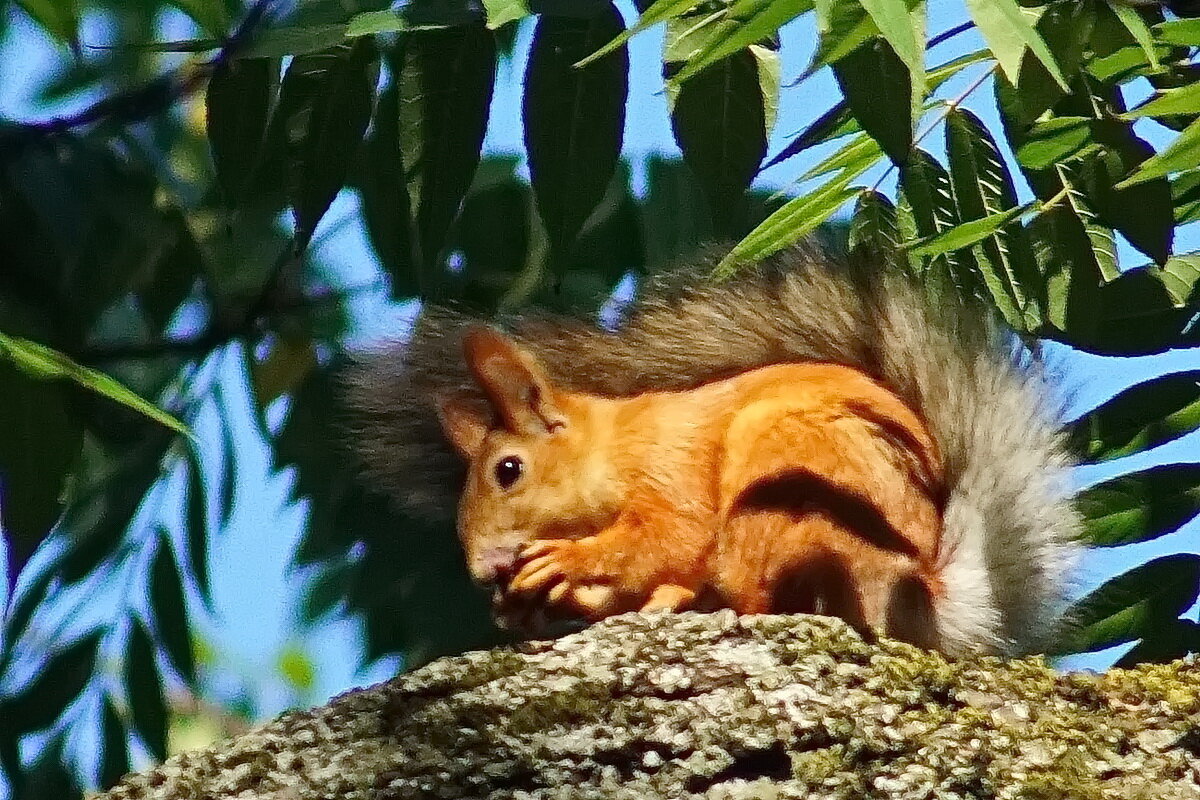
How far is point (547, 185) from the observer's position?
159 cm

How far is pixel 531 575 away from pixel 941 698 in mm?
635

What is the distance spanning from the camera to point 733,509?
1.89 m

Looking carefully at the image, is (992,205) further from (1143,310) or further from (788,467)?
(788,467)

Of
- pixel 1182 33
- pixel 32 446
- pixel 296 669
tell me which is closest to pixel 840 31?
pixel 1182 33

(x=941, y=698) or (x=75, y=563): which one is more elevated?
(x=75, y=563)

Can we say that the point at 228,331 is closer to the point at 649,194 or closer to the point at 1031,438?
the point at 649,194

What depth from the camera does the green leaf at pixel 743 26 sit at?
1233 millimetres

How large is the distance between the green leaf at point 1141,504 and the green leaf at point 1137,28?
634mm

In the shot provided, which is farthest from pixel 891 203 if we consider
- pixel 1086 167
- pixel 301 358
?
pixel 301 358

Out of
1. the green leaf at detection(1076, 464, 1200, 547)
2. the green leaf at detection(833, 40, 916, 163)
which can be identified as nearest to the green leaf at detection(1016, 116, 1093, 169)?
the green leaf at detection(833, 40, 916, 163)

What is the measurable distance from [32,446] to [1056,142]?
1103 millimetres

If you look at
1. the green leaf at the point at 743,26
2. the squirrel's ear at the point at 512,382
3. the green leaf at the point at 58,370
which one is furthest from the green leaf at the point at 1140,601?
the green leaf at the point at 58,370

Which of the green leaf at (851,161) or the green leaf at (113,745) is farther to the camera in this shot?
the green leaf at (113,745)

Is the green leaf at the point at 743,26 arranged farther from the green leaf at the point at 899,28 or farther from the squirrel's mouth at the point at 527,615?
the squirrel's mouth at the point at 527,615
